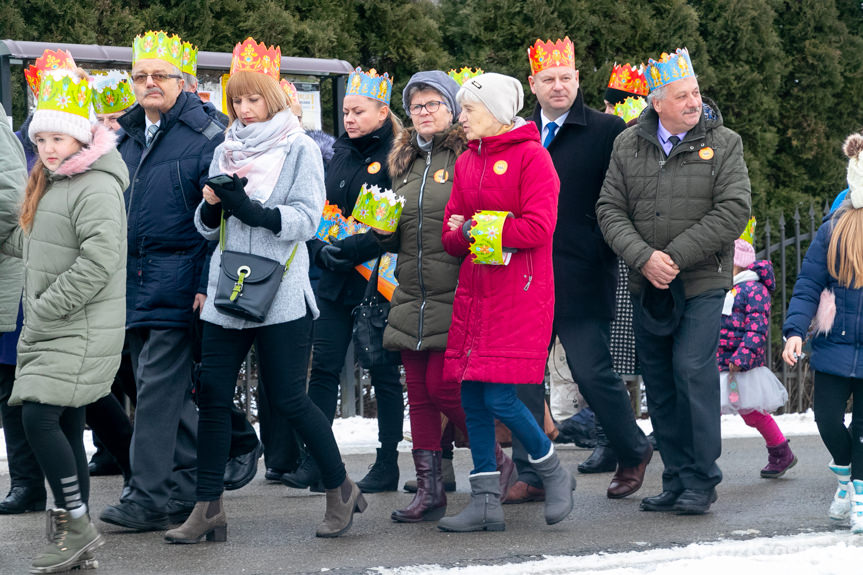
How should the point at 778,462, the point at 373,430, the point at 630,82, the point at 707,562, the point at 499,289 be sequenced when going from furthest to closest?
the point at 373,430, the point at 630,82, the point at 778,462, the point at 499,289, the point at 707,562

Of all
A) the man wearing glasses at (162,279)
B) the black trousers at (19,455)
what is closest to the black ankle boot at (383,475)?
the man wearing glasses at (162,279)

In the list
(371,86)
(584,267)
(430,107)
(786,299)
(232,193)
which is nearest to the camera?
(232,193)

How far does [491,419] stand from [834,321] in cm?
160

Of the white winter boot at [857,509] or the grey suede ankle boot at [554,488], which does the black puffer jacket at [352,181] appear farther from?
the white winter boot at [857,509]

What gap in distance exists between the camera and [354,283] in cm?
668

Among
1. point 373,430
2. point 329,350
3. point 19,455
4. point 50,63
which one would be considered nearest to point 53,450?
point 19,455

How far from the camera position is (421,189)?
19.5ft

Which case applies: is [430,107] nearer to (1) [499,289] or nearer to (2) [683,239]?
(1) [499,289]

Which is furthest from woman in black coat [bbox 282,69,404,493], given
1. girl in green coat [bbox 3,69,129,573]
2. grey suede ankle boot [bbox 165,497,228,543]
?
girl in green coat [bbox 3,69,129,573]

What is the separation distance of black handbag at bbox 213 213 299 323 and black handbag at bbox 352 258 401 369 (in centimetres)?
102

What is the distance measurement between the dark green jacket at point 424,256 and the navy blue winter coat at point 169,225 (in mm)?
854

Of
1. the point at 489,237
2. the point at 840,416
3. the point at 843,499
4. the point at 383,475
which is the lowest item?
the point at 383,475

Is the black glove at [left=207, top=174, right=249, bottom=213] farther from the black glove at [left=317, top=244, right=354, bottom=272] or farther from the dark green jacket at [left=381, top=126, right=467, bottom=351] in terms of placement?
the black glove at [left=317, top=244, right=354, bottom=272]

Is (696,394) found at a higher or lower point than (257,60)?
lower
